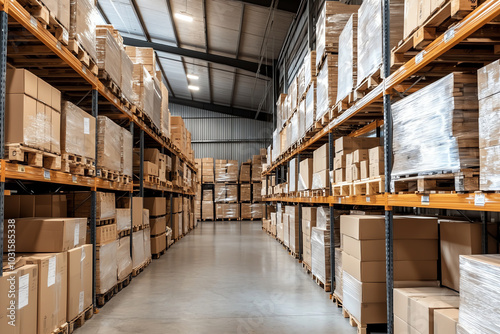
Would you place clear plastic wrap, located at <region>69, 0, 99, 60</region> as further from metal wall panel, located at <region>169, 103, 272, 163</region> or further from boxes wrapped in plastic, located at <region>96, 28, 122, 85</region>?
metal wall panel, located at <region>169, 103, 272, 163</region>

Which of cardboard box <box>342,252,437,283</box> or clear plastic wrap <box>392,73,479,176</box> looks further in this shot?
cardboard box <box>342,252,437,283</box>

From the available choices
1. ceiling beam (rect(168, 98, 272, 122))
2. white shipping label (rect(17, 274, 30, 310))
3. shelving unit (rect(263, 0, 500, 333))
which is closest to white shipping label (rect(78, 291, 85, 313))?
white shipping label (rect(17, 274, 30, 310))

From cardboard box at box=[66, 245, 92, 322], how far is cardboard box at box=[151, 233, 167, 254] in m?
4.53

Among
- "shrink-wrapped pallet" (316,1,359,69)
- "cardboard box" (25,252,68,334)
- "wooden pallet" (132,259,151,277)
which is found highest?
"shrink-wrapped pallet" (316,1,359,69)

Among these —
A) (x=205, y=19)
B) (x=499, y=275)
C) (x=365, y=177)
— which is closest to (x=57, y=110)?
(x=365, y=177)

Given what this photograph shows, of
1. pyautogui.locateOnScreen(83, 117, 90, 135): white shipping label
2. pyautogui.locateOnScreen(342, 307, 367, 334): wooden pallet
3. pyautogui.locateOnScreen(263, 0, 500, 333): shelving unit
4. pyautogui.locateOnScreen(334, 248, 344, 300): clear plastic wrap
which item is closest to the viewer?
pyautogui.locateOnScreen(263, 0, 500, 333): shelving unit

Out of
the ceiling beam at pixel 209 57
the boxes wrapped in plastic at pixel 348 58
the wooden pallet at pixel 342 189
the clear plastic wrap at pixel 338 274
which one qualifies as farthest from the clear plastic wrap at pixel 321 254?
the ceiling beam at pixel 209 57

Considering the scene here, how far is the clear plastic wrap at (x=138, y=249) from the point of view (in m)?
7.29

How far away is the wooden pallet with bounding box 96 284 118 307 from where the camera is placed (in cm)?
541

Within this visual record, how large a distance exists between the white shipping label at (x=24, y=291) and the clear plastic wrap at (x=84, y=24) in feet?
8.16

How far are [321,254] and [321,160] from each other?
1.47m

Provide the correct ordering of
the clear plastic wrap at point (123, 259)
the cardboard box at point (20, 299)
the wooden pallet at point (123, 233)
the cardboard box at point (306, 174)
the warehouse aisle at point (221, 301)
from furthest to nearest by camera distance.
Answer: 1. the cardboard box at point (306, 174)
2. the wooden pallet at point (123, 233)
3. the clear plastic wrap at point (123, 259)
4. the warehouse aisle at point (221, 301)
5. the cardboard box at point (20, 299)

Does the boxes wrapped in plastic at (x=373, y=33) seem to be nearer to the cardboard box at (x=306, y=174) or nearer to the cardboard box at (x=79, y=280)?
the cardboard box at (x=306, y=174)

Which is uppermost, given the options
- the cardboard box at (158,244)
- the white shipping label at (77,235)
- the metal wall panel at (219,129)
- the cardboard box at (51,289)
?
the metal wall panel at (219,129)
